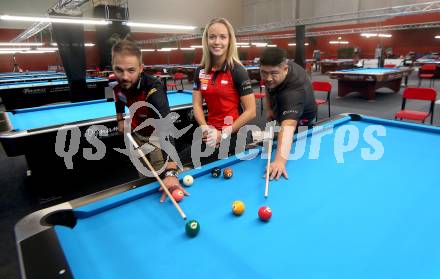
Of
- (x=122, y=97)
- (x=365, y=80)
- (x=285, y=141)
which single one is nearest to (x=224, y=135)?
(x=285, y=141)

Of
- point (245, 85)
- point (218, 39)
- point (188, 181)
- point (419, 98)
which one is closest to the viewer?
point (188, 181)

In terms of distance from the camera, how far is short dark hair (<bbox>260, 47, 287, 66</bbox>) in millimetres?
1716

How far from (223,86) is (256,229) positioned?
1249 millimetres

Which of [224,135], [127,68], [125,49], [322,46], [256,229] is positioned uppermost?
[322,46]

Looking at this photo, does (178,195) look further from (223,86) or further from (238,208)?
(223,86)

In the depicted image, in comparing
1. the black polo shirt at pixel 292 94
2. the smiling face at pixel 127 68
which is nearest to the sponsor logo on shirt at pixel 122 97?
the smiling face at pixel 127 68

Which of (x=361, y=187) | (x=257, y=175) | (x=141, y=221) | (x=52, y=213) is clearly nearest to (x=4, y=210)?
(x=52, y=213)

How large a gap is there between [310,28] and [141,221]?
17915 mm

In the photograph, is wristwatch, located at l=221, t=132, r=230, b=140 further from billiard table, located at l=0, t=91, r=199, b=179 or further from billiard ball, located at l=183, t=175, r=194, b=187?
billiard table, located at l=0, t=91, r=199, b=179

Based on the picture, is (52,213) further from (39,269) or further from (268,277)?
(268,277)

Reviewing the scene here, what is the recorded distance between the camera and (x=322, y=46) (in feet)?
60.8

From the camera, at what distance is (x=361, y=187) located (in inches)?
52.1

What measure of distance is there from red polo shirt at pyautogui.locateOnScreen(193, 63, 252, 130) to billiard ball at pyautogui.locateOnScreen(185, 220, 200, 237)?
1.17 metres

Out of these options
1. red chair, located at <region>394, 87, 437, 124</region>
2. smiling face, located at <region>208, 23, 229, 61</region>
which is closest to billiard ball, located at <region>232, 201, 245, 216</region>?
smiling face, located at <region>208, 23, 229, 61</region>
